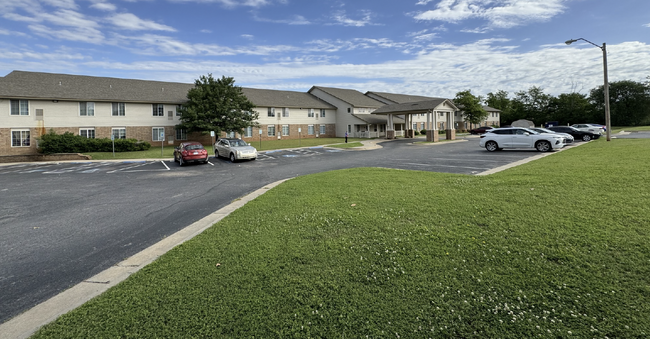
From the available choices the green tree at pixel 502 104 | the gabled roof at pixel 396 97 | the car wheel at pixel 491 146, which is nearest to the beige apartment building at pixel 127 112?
the gabled roof at pixel 396 97

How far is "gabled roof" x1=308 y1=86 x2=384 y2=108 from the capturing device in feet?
182

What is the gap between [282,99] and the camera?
52188 mm

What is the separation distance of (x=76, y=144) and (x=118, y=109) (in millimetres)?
6905

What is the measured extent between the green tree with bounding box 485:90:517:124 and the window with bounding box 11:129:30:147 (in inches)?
3801

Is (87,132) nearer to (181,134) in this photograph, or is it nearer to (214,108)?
(181,134)

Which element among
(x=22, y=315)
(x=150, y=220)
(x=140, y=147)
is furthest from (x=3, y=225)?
(x=140, y=147)

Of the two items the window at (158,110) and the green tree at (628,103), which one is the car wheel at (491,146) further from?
the green tree at (628,103)

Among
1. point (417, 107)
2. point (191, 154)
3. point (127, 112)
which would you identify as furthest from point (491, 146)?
point (127, 112)

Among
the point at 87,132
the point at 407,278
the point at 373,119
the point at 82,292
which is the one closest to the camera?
the point at 407,278

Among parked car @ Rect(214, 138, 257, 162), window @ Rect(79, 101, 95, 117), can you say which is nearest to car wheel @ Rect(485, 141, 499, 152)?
parked car @ Rect(214, 138, 257, 162)

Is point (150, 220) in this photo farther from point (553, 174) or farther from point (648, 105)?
point (648, 105)

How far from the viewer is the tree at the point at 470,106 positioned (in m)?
67.0

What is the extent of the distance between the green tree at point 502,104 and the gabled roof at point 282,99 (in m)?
57.3

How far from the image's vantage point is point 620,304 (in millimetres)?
3020
